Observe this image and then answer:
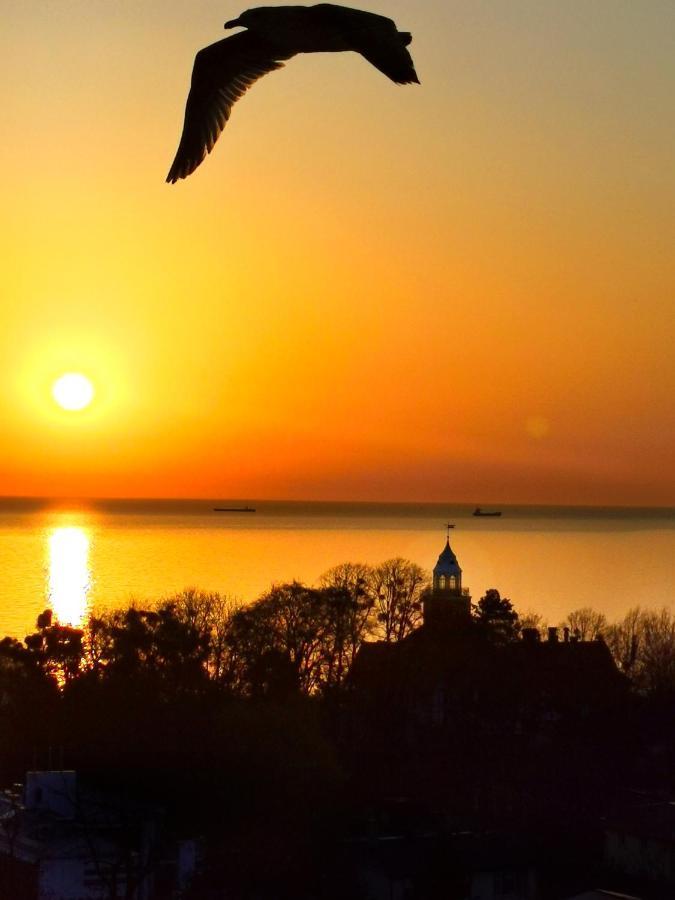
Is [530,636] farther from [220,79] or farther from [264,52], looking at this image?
[264,52]

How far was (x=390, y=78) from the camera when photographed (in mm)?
6949

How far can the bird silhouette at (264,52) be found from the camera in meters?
6.93

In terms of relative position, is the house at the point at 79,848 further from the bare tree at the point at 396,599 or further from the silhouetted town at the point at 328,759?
the bare tree at the point at 396,599

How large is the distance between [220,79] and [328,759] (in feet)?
76.3

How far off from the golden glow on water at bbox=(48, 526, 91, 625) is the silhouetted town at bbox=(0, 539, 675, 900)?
20952 mm

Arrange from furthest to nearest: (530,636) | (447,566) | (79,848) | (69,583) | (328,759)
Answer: (69,583) < (447,566) < (530,636) < (328,759) < (79,848)

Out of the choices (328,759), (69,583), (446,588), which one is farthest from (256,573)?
(328,759)

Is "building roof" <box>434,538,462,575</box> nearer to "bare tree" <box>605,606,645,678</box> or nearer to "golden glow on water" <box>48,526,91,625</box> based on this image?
"bare tree" <box>605,606,645,678</box>

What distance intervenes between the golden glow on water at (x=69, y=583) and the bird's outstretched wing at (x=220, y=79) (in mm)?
53654

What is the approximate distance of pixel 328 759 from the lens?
30938 mm

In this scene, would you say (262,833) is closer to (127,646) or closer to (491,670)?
(127,646)

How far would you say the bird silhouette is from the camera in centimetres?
693

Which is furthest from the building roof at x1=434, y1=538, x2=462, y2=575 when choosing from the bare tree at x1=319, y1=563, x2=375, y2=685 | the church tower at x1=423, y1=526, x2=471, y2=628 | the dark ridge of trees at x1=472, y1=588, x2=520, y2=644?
the bare tree at x1=319, y1=563, x2=375, y2=685

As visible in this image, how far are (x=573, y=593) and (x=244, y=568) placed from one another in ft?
116
